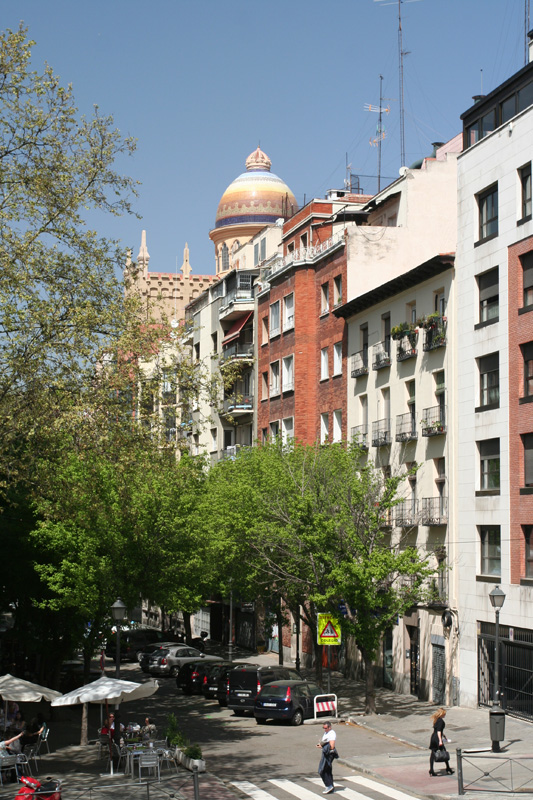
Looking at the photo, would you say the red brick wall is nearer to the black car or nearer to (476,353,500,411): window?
(476,353,500,411): window

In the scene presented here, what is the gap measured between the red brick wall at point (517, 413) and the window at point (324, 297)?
19.3 metres

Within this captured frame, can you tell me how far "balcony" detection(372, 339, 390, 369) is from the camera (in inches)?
1741

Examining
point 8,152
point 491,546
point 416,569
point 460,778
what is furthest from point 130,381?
point 491,546

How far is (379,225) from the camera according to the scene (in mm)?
52188

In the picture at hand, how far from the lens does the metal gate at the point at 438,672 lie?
38.0 meters

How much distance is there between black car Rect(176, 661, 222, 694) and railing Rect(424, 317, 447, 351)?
16.2 metres

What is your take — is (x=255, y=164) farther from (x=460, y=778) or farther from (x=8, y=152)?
→ (x=460, y=778)

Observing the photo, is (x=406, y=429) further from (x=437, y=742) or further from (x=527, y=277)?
(x=437, y=742)

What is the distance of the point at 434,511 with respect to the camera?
129 feet

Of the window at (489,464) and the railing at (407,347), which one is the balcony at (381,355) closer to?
the railing at (407,347)

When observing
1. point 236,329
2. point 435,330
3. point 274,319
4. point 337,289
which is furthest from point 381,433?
point 236,329

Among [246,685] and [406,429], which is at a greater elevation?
[406,429]

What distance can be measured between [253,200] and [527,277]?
Result: 6230cm

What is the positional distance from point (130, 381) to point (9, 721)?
13.0m
